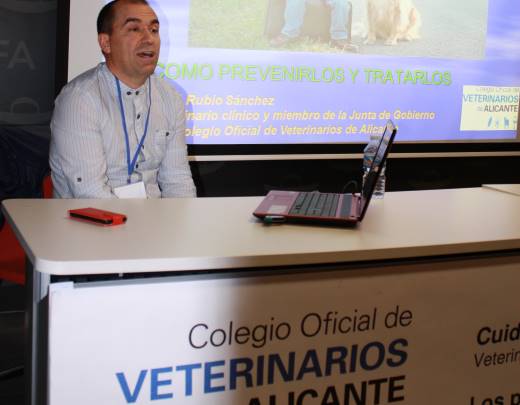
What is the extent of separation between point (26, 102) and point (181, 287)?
224cm

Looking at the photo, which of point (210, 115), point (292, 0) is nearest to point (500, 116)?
point (292, 0)

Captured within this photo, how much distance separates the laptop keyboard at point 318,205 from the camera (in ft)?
7.26

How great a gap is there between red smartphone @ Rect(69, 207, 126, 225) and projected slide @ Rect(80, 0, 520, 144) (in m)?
1.85

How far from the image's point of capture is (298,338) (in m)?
1.99

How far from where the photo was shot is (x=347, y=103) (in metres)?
4.31

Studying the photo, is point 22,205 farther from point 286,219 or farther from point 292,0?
point 292,0

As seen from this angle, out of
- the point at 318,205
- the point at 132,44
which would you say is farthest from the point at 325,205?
the point at 132,44

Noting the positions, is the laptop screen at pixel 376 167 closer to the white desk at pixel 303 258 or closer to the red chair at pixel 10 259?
the white desk at pixel 303 258

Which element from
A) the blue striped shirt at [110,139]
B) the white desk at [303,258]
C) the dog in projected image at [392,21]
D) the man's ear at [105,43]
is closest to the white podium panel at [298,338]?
the white desk at [303,258]

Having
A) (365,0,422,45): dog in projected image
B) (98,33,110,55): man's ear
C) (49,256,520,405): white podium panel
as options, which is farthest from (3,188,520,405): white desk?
(365,0,422,45): dog in projected image

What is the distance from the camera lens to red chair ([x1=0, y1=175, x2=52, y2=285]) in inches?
106

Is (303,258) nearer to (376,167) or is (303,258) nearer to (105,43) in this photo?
(376,167)

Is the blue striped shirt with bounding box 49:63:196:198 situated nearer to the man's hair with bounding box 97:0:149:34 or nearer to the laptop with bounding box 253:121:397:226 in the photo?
the man's hair with bounding box 97:0:149:34

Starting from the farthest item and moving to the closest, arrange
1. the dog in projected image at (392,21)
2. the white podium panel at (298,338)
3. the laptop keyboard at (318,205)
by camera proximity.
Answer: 1. the dog in projected image at (392,21)
2. the laptop keyboard at (318,205)
3. the white podium panel at (298,338)
